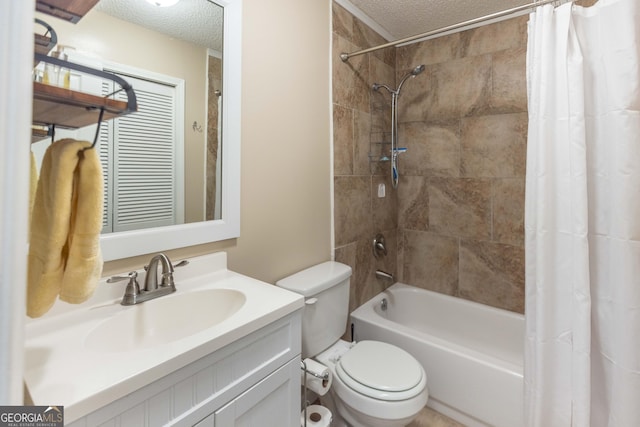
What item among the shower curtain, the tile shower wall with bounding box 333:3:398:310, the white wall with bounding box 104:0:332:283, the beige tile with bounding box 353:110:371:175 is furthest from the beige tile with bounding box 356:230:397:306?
the shower curtain

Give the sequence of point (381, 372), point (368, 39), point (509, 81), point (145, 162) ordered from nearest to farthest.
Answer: point (145, 162), point (381, 372), point (509, 81), point (368, 39)

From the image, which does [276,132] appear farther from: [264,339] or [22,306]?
[22,306]

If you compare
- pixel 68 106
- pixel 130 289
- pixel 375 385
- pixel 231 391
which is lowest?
pixel 375 385

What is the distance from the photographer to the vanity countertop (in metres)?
0.58

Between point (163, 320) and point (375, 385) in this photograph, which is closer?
point (163, 320)

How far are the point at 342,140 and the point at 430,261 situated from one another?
1232mm

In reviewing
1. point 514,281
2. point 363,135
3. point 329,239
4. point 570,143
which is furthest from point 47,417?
point 514,281

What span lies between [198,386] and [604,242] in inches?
54.3

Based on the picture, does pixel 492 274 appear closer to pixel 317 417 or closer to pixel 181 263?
pixel 317 417

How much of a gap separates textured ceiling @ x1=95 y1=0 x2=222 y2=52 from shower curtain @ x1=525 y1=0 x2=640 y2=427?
4.18 ft

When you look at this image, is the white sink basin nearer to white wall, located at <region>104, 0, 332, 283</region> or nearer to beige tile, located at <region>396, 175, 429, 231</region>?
white wall, located at <region>104, 0, 332, 283</region>

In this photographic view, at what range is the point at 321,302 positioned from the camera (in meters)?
1.50

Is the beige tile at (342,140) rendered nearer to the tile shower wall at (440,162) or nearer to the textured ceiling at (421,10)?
the tile shower wall at (440,162)

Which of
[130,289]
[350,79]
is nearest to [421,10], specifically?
[350,79]
